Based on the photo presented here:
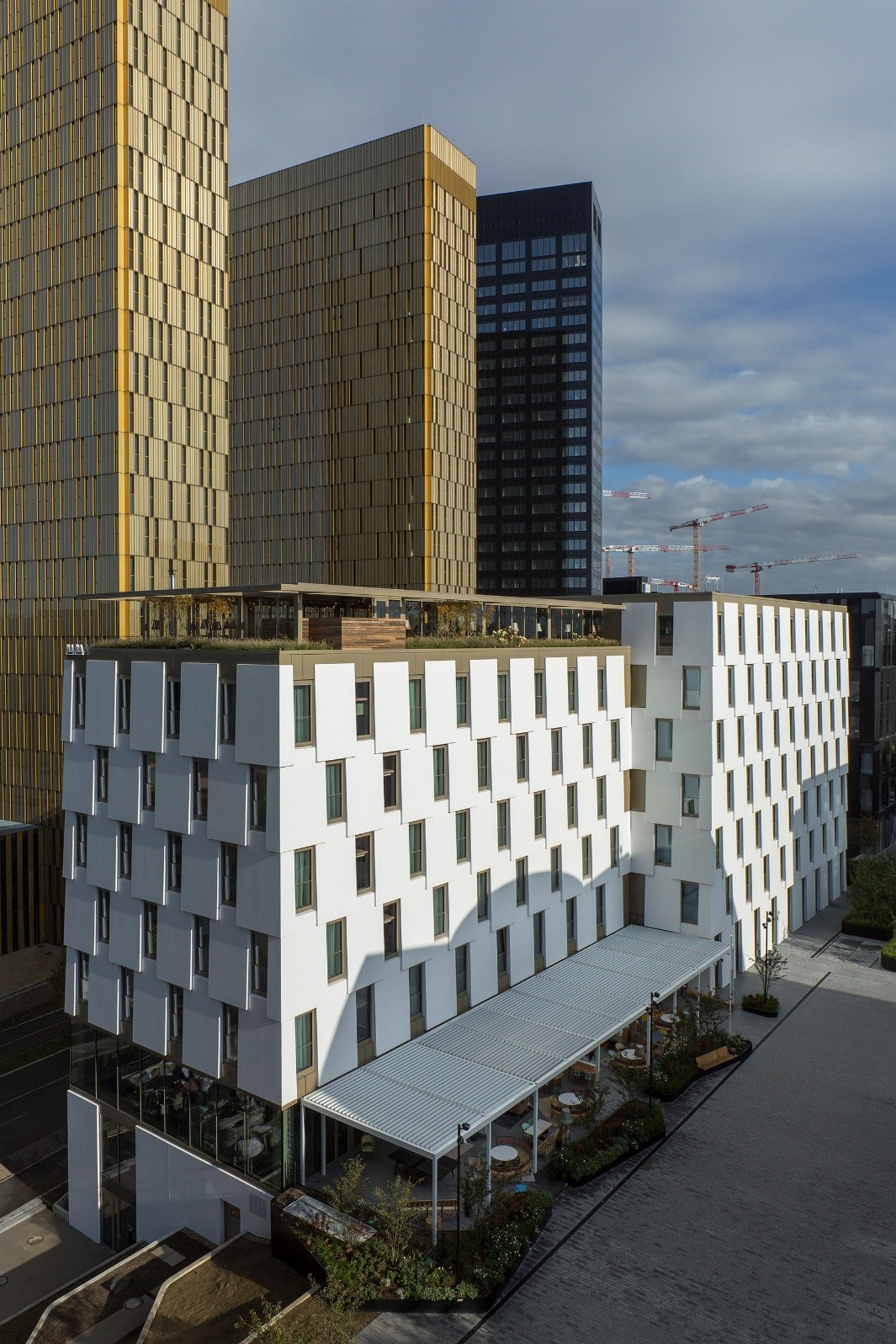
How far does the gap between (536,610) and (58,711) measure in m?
41.9

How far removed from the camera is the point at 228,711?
2816 cm

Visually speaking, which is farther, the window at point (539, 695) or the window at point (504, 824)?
the window at point (539, 695)

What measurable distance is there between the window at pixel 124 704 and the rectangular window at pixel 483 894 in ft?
42.4

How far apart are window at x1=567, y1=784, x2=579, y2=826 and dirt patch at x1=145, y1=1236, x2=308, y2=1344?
1912cm

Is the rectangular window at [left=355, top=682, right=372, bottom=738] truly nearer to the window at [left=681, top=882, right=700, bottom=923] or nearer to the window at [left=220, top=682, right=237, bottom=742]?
the window at [left=220, top=682, right=237, bottom=742]

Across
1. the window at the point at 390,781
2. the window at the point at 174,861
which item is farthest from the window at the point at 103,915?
the window at the point at 390,781

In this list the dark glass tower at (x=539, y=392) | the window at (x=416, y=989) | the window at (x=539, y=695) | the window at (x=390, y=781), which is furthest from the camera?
the dark glass tower at (x=539, y=392)

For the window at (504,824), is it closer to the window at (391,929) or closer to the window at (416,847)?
the window at (416,847)

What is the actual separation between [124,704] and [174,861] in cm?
531

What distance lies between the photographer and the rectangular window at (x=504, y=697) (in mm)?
35688

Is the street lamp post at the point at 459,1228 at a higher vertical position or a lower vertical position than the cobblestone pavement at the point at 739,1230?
higher

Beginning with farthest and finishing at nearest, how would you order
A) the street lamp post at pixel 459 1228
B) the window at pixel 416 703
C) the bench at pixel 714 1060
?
the bench at pixel 714 1060 → the window at pixel 416 703 → the street lamp post at pixel 459 1228

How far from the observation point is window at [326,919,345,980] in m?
Result: 28.7

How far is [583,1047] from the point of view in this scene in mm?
31359
